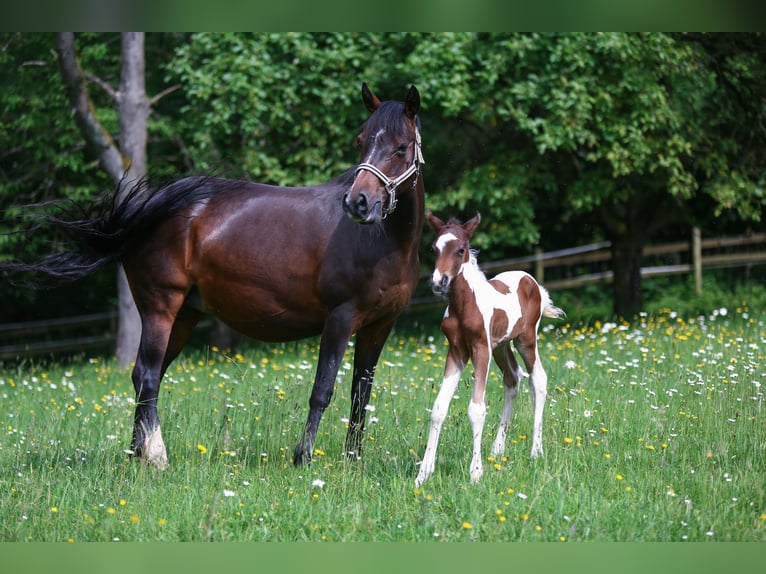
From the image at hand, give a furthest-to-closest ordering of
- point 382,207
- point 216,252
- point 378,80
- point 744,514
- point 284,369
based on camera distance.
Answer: point 378,80, point 284,369, point 216,252, point 382,207, point 744,514

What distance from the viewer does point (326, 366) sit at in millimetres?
6316

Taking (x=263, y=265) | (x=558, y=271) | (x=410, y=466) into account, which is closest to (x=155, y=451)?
(x=263, y=265)

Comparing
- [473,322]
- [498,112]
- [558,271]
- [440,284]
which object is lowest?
[558,271]

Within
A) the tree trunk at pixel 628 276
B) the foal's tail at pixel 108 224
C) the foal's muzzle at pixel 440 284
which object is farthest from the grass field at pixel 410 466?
the tree trunk at pixel 628 276

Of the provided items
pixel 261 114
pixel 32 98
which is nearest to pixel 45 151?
pixel 32 98

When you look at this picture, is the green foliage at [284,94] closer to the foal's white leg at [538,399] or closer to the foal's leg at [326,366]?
the foal's leg at [326,366]

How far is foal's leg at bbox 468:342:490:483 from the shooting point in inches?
230

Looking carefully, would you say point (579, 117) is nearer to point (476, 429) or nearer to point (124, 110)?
point (124, 110)

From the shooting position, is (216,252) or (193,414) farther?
(193,414)

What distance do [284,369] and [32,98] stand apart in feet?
28.0

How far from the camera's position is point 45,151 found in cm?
1555

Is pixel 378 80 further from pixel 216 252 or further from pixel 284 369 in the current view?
pixel 216 252

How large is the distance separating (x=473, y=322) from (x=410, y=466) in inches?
46.0

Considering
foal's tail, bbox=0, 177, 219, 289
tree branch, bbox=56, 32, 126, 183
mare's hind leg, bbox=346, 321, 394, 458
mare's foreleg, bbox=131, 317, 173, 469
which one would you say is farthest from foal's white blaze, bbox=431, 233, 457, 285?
tree branch, bbox=56, 32, 126, 183
